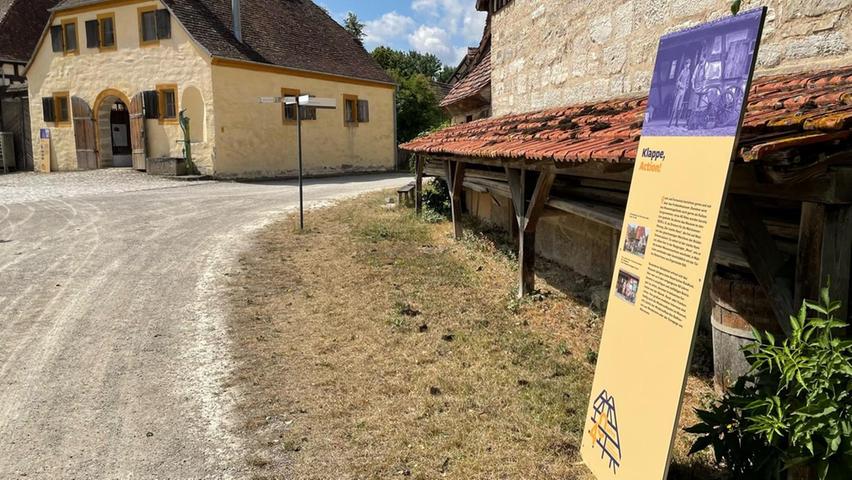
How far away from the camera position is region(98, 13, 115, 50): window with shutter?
2227cm

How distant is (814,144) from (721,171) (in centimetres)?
54

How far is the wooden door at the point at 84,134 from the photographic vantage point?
2309 cm

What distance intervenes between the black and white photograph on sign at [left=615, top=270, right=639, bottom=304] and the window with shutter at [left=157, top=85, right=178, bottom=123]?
2152 centimetres

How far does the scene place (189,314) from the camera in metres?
6.16

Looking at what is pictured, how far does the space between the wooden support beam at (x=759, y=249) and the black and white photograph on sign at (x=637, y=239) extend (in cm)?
50

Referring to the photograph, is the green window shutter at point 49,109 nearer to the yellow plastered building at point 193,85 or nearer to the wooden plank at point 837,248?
the yellow plastered building at point 193,85

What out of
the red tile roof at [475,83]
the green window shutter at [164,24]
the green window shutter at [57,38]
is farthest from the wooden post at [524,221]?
the green window shutter at [57,38]

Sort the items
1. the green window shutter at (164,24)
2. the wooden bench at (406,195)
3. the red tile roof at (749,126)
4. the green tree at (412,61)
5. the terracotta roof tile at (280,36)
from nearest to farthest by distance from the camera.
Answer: the red tile roof at (749,126), the wooden bench at (406,195), the green window shutter at (164,24), the terracotta roof tile at (280,36), the green tree at (412,61)

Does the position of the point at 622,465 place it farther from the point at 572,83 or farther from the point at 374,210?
the point at 374,210

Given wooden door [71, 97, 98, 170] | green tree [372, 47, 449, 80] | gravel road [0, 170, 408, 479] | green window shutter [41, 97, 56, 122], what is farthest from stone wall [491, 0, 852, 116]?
green tree [372, 47, 449, 80]

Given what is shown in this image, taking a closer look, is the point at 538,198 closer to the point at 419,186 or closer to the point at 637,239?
the point at 637,239

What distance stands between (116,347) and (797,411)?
5.02m

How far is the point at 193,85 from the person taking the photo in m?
20.9

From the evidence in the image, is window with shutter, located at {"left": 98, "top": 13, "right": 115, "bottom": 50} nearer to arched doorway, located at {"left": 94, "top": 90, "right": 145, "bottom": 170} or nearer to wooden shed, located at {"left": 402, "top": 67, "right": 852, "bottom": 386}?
arched doorway, located at {"left": 94, "top": 90, "right": 145, "bottom": 170}
